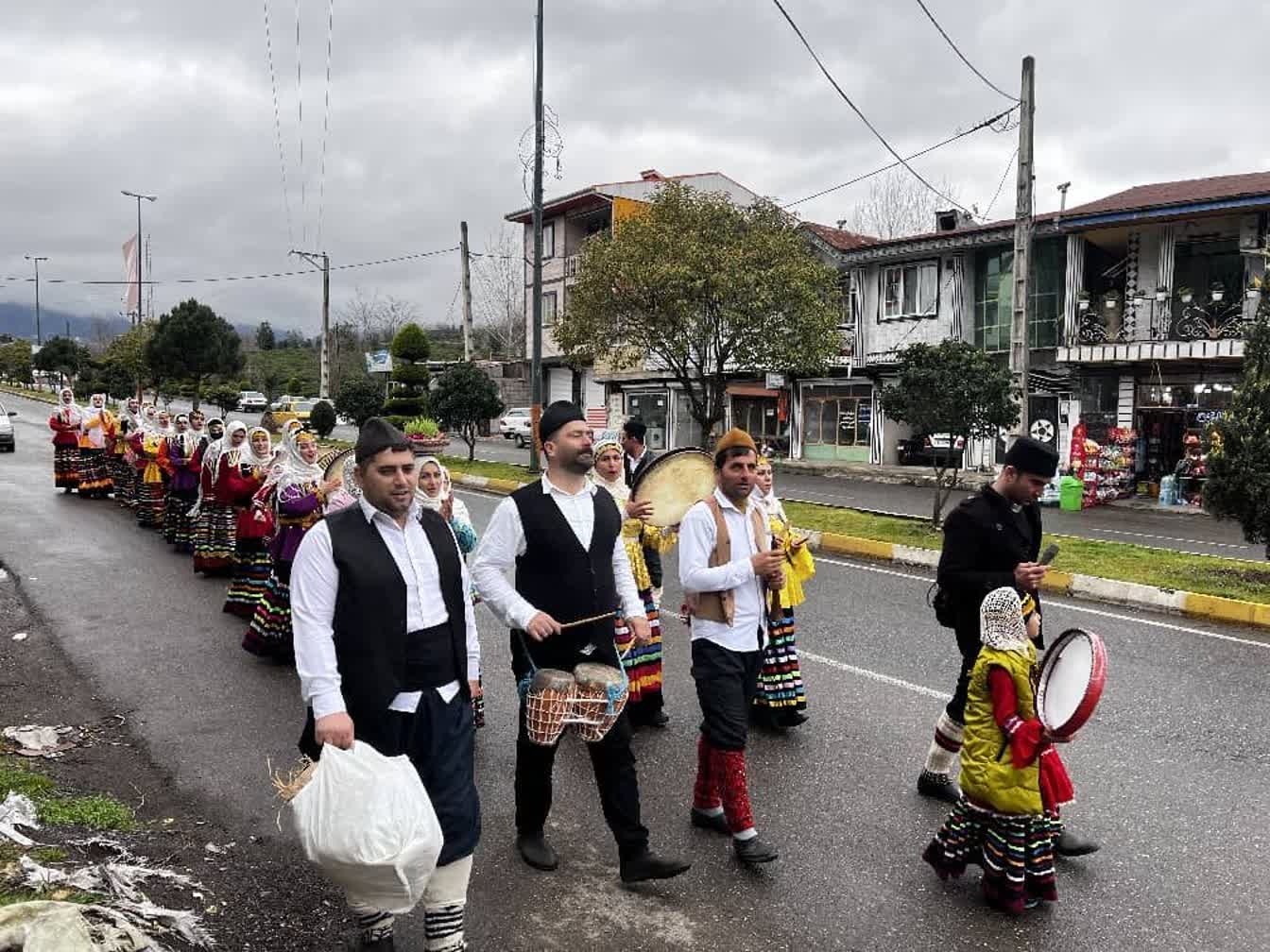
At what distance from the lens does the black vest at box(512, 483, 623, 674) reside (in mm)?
3938

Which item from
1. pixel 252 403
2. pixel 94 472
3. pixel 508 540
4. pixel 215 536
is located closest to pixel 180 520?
pixel 215 536

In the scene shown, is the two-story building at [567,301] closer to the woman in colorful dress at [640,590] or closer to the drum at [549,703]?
the woman in colorful dress at [640,590]

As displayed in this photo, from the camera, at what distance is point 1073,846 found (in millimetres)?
4188

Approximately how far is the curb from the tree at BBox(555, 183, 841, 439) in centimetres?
733

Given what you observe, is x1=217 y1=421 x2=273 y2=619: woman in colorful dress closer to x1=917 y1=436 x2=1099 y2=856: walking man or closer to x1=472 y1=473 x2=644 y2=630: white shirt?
x1=472 y1=473 x2=644 y2=630: white shirt

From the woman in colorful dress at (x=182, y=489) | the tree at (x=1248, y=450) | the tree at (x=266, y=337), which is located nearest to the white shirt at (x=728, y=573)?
the tree at (x=1248, y=450)

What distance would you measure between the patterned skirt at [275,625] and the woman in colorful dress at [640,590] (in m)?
2.63

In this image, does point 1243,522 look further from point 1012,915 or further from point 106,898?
point 106,898

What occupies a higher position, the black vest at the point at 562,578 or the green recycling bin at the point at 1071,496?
the black vest at the point at 562,578

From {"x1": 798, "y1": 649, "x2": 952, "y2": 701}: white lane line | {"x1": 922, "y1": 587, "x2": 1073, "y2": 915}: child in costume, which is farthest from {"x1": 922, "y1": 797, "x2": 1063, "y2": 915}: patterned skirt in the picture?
{"x1": 798, "y1": 649, "x2": 952, "y2": 701}: white lane line

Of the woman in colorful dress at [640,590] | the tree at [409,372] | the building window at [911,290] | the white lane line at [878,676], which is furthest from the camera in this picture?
the tree at [409,372]

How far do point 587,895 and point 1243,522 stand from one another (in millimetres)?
9618

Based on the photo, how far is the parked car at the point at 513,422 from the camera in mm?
40031

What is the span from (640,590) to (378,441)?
3150mm
